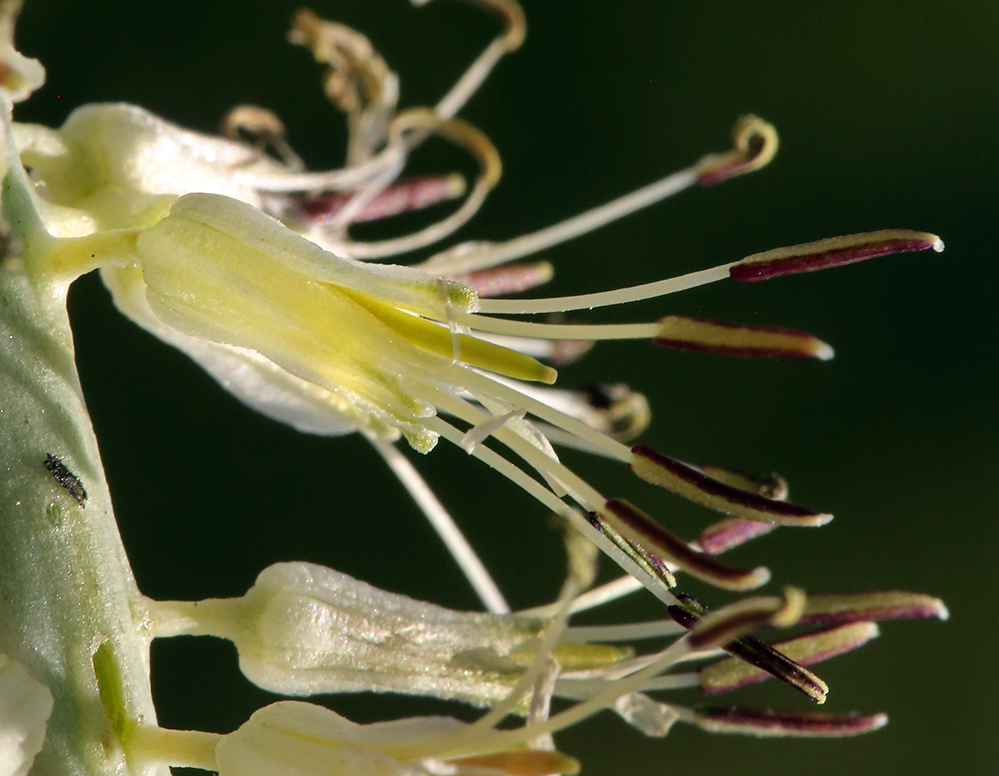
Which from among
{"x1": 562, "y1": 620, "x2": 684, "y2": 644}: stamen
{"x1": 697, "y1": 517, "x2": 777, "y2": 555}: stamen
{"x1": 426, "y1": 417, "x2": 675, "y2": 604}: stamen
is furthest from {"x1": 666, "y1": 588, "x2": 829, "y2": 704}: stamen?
{"x1": 697, "y1": 517, "x2": 777, "y2": 555}: stamen

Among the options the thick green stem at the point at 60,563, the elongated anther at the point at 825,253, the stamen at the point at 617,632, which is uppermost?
the elongated anther at the point at 825,253

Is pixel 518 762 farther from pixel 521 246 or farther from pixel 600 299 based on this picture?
pixel 521 246

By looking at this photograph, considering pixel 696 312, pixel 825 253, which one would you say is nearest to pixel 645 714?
pixel 825 253

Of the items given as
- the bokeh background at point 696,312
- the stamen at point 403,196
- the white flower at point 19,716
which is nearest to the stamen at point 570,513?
the white flower at point 19,716

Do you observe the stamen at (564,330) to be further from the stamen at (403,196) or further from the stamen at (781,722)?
the stamen at (403,196)

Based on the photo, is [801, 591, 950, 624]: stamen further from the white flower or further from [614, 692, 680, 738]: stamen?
the white flower

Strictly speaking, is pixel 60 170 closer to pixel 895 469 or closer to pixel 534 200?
pixel 534 200
